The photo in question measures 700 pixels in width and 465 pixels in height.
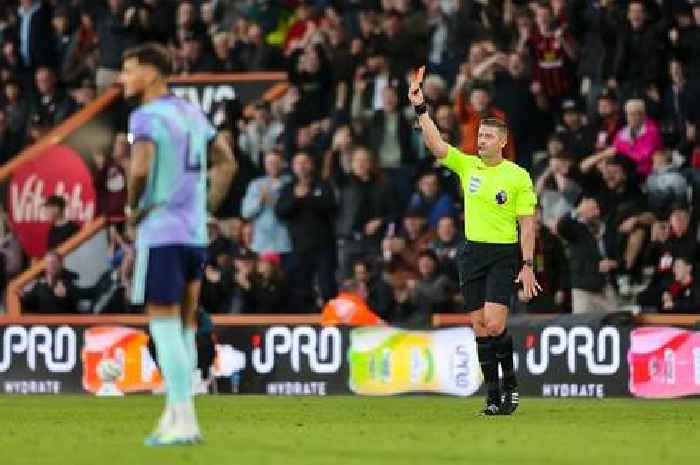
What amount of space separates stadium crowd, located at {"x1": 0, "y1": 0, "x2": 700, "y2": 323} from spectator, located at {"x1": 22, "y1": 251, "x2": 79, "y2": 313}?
1.1 inches

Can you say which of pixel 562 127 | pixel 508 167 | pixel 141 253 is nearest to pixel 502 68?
pixel 562 127

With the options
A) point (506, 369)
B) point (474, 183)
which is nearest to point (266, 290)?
point (506, 369)

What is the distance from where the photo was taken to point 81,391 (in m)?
23.2

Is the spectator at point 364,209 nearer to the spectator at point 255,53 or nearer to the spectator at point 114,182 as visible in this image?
the spectator at point 255,53

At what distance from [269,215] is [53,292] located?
283cm

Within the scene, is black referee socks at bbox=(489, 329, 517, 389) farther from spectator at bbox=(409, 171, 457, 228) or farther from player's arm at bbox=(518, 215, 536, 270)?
spectator at bbox=(409, 171, 457, 228)

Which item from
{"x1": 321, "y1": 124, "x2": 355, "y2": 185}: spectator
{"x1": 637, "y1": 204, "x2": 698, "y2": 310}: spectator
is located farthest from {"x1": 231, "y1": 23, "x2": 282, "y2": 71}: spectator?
{"x1": 637, "y1": 204, "x2": 698, "y2": 310}: spectator

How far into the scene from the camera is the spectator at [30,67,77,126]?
96.3ft

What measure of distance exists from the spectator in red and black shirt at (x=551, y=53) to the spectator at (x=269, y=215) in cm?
341

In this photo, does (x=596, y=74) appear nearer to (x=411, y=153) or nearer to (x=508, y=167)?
(x=411, y=153)

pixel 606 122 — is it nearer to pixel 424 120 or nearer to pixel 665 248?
pixel 665 248

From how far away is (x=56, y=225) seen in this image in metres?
27.5

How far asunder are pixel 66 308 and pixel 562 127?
6.48 meters

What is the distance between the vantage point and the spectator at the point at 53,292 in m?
25.7
